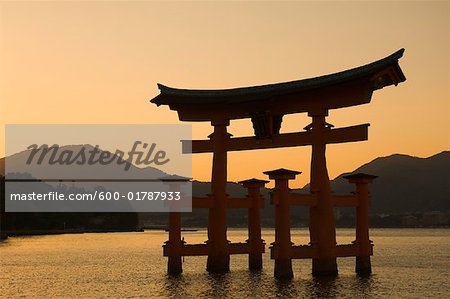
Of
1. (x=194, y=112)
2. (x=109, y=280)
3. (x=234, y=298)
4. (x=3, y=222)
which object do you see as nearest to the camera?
(x=234, y=298)

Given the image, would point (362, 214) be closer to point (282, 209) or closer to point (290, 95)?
point (282, 209)

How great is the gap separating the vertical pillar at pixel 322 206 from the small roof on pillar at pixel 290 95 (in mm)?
988

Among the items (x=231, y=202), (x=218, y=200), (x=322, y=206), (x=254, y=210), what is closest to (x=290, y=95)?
(x=322, y=206)

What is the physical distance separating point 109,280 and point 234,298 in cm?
1381

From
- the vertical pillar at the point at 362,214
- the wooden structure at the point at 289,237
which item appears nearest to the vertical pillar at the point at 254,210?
the vertical pillar at the point at 362,214

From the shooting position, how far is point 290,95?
33.5 metres

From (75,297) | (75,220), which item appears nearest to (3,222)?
(75,220)

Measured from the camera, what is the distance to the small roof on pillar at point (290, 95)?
3108cm

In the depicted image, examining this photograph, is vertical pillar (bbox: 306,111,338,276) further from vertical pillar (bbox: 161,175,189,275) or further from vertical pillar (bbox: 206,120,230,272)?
vertical pillar (bbox: 161,175,189,275)

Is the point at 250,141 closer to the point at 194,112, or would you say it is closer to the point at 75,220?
the point at 194,112

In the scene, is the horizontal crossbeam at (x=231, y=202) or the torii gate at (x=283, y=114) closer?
the torii gate at (x=283, y=114)

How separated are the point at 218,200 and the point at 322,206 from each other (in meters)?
5.78

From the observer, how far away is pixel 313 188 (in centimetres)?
3275

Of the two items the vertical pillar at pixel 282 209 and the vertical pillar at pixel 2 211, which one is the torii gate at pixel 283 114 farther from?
the vertical pillar at pixel 2 211
